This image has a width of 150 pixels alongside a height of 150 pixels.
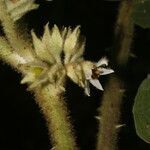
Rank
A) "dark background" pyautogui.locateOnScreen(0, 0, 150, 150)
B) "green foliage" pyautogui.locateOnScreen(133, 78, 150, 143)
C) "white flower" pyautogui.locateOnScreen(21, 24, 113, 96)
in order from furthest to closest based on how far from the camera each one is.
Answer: "dark background" pyautogui.locateOnScreen(0, 0, 150, 150)
"green foliage" pyautogui.locateOnScreen(133, 78, 150, 143)
"white flower" pyautogui.locateOnScreen(21, 24, 113, 96)

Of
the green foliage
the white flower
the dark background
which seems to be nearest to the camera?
the white flower

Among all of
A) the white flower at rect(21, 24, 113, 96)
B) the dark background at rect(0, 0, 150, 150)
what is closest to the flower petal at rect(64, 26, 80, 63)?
the white flower at rect(21, 24, 113, 96)

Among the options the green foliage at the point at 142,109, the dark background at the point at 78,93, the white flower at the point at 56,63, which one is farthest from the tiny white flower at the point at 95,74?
the dark background at the point at 78,93

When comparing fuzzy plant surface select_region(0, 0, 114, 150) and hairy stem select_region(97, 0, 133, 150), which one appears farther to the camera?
hairy stem select_region(97, 0, 133, 150)

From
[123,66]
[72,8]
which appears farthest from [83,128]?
[123,66]

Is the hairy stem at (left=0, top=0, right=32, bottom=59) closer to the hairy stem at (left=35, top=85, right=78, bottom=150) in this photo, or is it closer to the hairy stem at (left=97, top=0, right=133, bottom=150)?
the hairy stem at (left=35, top=85, right=78, bottom=150)
